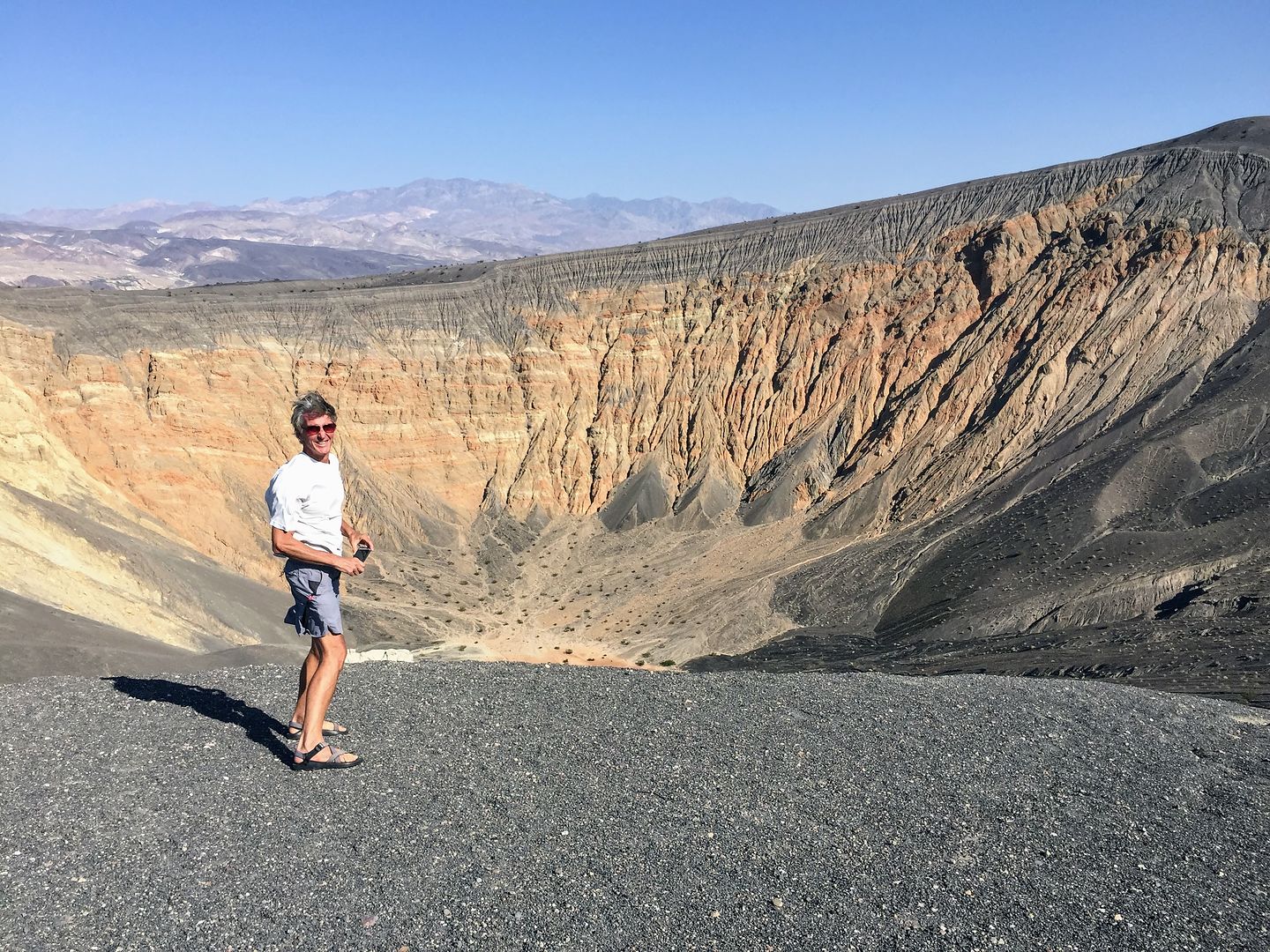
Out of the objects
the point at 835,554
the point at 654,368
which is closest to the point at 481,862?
the point at 835,554

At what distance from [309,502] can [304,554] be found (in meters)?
0.42

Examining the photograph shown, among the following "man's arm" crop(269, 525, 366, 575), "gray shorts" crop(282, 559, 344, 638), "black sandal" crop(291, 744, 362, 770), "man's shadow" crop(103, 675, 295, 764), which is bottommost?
"man's shadow" crop(103, 675, 295, 764)

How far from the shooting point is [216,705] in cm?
911

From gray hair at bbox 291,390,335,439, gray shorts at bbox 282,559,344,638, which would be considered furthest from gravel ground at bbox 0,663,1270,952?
gray hair at bbox 291,390,335,439

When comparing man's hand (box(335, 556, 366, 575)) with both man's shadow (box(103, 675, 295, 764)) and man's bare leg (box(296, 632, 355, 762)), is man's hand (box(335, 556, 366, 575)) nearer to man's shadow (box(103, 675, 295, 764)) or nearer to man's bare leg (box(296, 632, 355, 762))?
man's bare leg (box(296, 632, 355, 762))

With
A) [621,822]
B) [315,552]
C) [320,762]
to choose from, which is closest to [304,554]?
[315,552]

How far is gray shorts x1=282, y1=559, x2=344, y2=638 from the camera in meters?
7.38

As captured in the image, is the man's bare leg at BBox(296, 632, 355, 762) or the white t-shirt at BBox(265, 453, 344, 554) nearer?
the white t-shirt at BBox(265, 453, 344, 554)

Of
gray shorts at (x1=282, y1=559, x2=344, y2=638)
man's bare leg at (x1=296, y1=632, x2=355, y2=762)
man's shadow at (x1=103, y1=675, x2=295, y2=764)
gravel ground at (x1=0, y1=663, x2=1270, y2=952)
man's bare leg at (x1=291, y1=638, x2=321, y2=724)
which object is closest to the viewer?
gravel ground at (x1=0, y1=663, x2=1270, y2=952)

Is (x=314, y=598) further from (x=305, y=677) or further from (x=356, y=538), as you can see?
(x=305, y=677)

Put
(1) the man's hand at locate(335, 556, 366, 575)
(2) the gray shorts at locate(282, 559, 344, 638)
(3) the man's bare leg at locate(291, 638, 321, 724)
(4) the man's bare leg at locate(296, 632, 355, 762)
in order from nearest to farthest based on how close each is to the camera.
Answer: (1) the man's hand at locate(335, 556, 366, 575) < (2) the gray shorts at locate(282, 559, 344, 638) < (4) the man's bare leg at locate(296, 632, 355, 762) < (3) the man's bare leg at locate(291, 638, 321, 724)

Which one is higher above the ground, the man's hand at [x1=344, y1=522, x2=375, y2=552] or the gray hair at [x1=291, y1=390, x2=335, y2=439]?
the gray hair at [x1=291, y1=390, x2=335, y2=439]

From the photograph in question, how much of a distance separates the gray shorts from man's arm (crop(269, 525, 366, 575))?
0.14m

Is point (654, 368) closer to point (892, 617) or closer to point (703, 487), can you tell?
point (703, 487)
